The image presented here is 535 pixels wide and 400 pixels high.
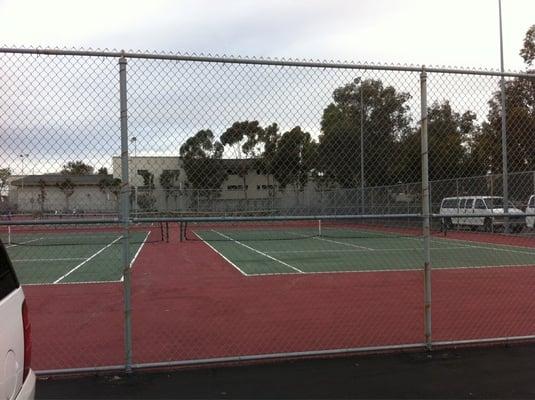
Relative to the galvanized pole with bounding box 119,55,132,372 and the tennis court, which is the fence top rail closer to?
the galvanized pole with bounding box 119,55,132,372

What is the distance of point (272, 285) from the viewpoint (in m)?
12.9

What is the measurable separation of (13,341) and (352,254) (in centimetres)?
1867

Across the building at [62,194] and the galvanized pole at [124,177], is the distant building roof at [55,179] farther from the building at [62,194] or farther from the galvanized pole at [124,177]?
the galvanized pole at [124,177]

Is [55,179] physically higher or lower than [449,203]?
higher

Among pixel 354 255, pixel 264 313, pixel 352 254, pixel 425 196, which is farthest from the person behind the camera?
pixel 352 254

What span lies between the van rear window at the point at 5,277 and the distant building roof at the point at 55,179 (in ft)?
9.06

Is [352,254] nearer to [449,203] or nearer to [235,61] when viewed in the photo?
[449,203]

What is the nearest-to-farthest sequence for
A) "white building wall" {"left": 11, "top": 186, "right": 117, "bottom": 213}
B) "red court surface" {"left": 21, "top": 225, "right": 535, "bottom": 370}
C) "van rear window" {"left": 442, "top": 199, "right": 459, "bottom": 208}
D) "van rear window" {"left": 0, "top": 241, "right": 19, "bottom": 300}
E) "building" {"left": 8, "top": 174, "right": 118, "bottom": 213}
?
"van rear window" {"left": 0, "top": 241, "right": 19, "bottom": 300}
"building" {"left": 8, "top": 174, "right": 118, "bottom": 213}
"white building wall" {"left": 11, "top": 186, "right": 117, "bottom": 213}
"red court surface" {"left": 21, "top": 225, "right": 535, "bottom": 370}
"van rear window" {"left": 442, "top": 199, "right": 459, "bottom": 208}

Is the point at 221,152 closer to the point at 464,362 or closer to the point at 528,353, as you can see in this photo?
the point at 464,362

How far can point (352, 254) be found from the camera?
68.8ft

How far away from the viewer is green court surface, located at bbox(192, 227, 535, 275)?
54.4 ft

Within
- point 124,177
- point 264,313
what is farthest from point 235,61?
point 264,313

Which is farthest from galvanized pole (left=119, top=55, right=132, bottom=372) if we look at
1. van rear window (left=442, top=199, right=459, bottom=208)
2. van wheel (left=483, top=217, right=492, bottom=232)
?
van rear window (left=442, top=199, right=459, bottom=208)

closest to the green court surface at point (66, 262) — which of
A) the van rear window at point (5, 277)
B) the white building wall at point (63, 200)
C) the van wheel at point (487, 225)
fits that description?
the white building wall at point (63, 200)
